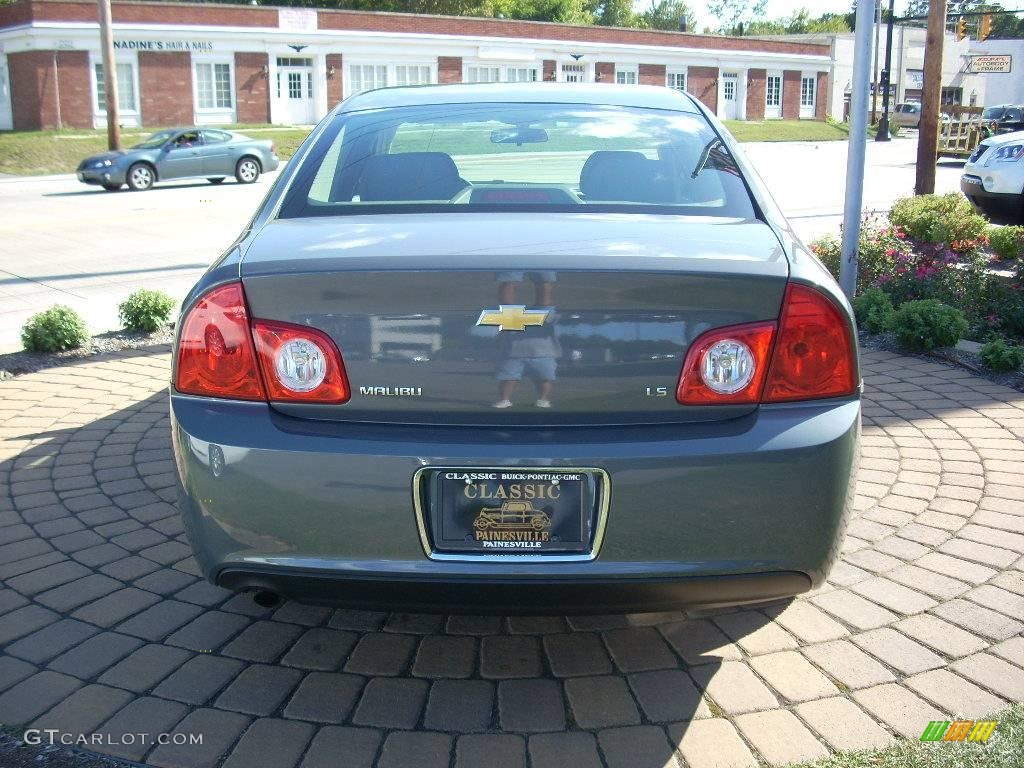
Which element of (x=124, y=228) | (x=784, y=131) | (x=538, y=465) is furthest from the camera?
(x=784, y=131)

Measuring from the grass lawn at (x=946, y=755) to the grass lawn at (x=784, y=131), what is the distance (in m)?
45.2

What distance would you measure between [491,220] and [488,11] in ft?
208

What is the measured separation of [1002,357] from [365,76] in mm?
44060

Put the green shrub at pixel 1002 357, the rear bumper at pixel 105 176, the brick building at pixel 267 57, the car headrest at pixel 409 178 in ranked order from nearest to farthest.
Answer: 1. the car headrest at pixel 409 178
2. the green shrub at pixel 1002 357
3. the rear bumper at pixel 105 176
4. the brick building at pixel 267 57

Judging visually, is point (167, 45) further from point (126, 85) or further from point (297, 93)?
point (297, 93)

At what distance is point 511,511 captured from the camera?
2.49 meters

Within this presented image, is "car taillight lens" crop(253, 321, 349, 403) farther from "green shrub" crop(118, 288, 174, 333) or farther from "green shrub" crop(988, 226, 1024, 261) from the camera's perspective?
"green shrub" crop(988, 226, 1024, 261)

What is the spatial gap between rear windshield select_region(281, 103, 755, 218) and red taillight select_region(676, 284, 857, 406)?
595 mm

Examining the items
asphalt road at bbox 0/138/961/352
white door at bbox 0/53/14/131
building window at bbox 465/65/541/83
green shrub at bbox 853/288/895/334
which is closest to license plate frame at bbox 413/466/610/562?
green shrub at bbox 853/288/895/334

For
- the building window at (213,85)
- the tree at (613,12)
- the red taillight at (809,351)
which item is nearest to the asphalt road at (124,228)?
the red taillight at (809,351)

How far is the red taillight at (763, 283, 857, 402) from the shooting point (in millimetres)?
2580

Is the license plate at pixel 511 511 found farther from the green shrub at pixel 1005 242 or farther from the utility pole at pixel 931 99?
the utility pole at pixel 931 99

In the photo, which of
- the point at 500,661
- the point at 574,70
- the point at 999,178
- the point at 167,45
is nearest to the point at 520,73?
the point at 574,70

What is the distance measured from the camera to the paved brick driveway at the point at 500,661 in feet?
8.70
